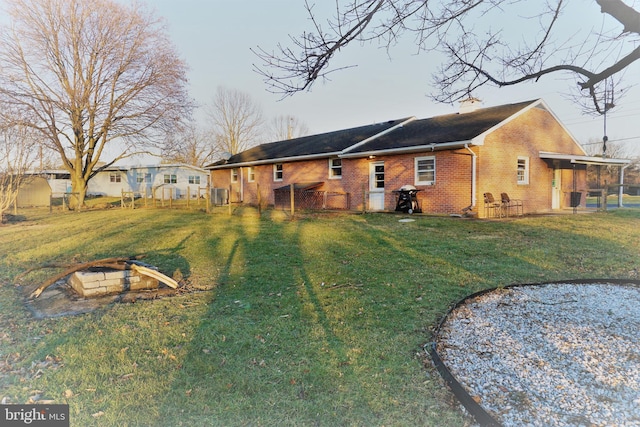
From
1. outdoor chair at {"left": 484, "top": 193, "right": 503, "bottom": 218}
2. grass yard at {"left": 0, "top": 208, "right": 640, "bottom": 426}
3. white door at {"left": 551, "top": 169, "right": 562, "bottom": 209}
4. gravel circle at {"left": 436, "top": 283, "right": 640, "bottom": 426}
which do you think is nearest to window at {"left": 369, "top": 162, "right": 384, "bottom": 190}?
outdoor chair at {"left": 484, "top": 193, "right": 503, "bottom": 218}

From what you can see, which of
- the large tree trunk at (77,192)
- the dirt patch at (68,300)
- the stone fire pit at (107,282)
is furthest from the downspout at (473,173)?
the large tree trunk at (77,192)

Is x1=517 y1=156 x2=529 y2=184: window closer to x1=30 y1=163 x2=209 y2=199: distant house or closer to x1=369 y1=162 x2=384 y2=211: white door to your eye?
x1=369 y1=162 x2=384 y2=211: white door

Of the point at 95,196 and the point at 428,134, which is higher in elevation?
the point at 428,134

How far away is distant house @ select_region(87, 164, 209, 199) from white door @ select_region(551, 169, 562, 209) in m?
27.1

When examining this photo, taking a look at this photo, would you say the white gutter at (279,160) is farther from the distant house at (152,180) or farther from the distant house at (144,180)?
the distant house at (152,180)

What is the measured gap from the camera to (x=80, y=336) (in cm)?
363

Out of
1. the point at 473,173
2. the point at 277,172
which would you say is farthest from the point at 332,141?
the point at 473,173

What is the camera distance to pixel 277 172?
20.9 m

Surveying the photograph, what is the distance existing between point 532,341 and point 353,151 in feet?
44.1

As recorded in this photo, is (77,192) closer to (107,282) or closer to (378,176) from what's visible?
(378,176)

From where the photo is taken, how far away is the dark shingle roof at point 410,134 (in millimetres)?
13812

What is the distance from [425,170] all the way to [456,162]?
132 centimetres

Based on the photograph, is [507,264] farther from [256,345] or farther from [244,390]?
[244,390]

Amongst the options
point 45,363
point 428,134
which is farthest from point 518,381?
Answer: point 428,134
